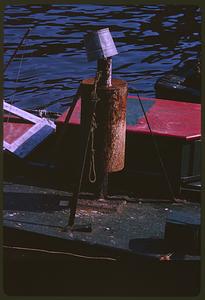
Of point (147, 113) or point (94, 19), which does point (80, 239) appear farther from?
point (94, 19)

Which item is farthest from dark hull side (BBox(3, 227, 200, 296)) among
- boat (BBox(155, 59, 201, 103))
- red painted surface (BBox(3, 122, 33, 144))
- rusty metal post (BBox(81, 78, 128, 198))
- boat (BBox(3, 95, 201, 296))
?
boat (BBox(155, 59, 201, 103))

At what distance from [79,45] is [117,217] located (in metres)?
19.1

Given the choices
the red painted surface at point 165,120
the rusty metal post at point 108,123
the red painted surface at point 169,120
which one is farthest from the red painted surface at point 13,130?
the rusty metal post at point 108,123

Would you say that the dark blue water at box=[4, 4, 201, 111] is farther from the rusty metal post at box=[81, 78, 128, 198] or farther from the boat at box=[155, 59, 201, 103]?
the rusty metal post at box=[81, 78, 128, 198]

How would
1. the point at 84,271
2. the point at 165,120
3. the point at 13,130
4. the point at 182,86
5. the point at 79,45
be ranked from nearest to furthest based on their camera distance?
the point at 84,271 < the point at 165,120 < the point at 13,130 < the point at 182,86 < the point at 79,45

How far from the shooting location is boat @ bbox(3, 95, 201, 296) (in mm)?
9734

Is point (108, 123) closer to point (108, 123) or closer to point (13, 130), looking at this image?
point (108, 123)

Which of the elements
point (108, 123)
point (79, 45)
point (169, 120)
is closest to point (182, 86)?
point (169, 120)

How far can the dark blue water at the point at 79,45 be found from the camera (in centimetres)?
2366

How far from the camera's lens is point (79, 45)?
2884 cm

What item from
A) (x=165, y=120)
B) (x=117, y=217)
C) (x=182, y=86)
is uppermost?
(x=182, y=86)

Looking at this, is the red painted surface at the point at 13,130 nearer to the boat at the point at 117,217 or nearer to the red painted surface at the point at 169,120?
the boat at the point at 117,217

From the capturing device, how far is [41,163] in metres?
12.3

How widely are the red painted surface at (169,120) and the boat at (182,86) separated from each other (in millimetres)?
7234
